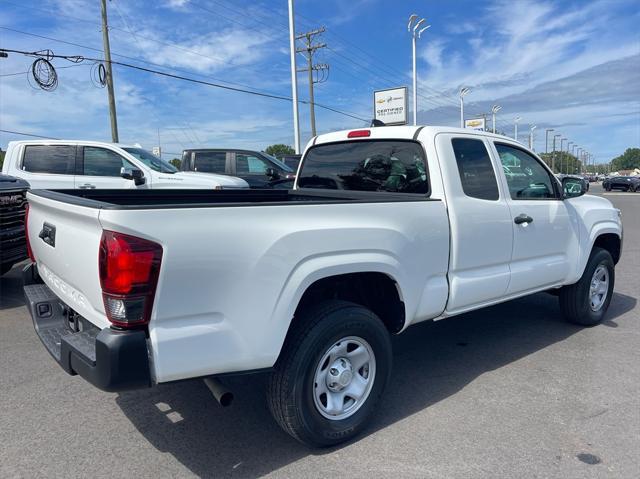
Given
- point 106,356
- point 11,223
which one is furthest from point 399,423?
point 11,223

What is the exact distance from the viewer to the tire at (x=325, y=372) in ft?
8.83

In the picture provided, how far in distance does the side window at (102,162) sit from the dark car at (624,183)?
41632 millimetres

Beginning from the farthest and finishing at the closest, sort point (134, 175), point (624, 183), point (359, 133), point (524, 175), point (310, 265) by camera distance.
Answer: point (624, 183) < point (134, 175) < point (524, 175) < point (359, 133) < point (310, 265)

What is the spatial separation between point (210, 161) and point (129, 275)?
1045cm

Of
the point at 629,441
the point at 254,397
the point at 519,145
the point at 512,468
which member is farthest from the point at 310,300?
the point at 519,145

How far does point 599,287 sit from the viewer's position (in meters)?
5.21

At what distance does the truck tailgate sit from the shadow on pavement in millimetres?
875

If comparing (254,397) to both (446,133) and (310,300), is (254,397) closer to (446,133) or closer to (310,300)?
(310,300)

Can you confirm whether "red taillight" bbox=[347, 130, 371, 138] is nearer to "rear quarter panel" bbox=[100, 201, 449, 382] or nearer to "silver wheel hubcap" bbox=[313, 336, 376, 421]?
"rear quarter panel" bbox=[100, 201, 449, 382]

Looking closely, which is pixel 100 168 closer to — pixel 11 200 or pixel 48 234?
pixel 11 200

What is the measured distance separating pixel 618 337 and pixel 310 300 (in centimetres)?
355

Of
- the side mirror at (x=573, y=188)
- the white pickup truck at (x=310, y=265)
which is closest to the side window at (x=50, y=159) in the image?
the white pickup truck at (x=310, y=265)

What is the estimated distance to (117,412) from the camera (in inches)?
131

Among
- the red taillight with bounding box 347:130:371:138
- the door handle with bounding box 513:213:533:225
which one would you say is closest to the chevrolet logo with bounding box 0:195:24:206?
the red taillight with bounding box 347:130:371:138
